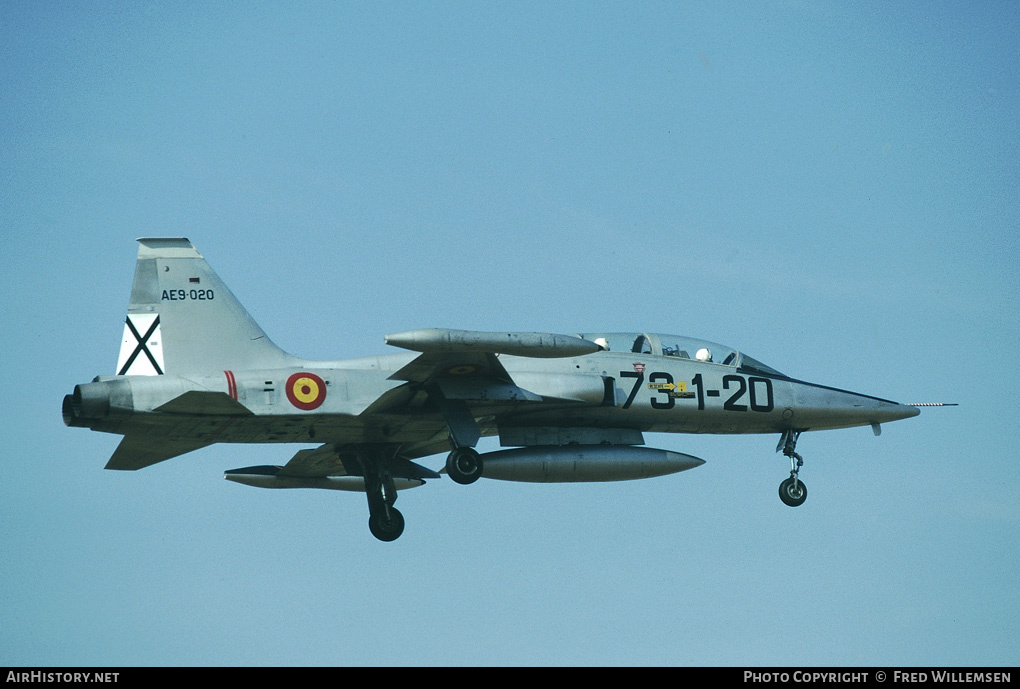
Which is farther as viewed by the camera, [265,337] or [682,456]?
[682,456]

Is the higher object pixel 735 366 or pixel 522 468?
pixel 735 366

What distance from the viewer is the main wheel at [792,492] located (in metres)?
26.5

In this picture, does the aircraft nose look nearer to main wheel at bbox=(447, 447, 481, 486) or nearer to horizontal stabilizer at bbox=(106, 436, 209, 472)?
main wheel at bbox=(447, 447, 481, 486)

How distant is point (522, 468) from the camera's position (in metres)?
23.8

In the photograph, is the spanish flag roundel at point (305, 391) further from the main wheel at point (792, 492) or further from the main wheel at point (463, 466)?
the main wheel at point (792, 492)

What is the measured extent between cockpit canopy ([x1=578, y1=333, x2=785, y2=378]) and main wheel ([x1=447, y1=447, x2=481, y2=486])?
3446mm

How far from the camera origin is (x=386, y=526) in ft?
83.6

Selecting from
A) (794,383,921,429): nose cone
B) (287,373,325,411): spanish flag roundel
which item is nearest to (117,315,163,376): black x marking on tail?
(287,373,325,411): spanish flag roundel

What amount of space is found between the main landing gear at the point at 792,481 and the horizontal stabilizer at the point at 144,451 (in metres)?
10.9

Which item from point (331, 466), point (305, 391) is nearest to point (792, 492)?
point (331, 466)

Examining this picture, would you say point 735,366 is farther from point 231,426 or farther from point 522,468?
point 231,426

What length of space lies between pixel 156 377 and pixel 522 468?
20.9 feet

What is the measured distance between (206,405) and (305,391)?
5.42 ft
